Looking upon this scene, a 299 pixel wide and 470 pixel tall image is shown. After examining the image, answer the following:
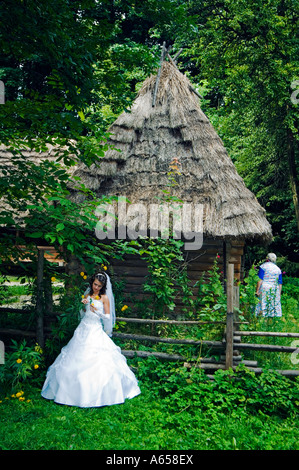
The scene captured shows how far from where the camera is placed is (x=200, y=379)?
4.80 metres

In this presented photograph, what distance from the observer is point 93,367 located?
4520 millimetres

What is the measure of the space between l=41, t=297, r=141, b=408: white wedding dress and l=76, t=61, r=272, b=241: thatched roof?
9.70 feet

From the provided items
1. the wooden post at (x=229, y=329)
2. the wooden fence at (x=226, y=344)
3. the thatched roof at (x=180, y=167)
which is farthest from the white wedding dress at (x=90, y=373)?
the thatched roof at (x=180, y=167)

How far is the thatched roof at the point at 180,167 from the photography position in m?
7.03

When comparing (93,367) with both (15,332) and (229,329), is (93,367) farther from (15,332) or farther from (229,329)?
(229,329)

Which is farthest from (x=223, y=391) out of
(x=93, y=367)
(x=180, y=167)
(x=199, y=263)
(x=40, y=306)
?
(x=180, y=167)

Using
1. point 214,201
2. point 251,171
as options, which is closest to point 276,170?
point 251,171

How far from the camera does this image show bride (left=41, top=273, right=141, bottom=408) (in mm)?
4379

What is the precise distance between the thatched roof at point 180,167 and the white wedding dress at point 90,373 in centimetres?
296

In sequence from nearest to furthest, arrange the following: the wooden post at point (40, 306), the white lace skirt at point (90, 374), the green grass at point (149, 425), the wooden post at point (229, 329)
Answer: the green grass at point (149, 425) < the white lace skirt at point (90, 374) < the wooden post at point (229, 329) < the wooden post at point (40, 306)

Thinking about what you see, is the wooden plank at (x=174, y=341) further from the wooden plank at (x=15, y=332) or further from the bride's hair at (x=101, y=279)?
the wooden plank at (x=15, y=332)

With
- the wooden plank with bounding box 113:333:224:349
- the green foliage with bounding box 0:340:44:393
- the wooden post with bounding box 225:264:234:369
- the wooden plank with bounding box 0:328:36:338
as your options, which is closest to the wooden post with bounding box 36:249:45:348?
the wooden plank with bounding box 0:328:36:338

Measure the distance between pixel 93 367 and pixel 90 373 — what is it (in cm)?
8

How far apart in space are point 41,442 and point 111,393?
105 centimetres
